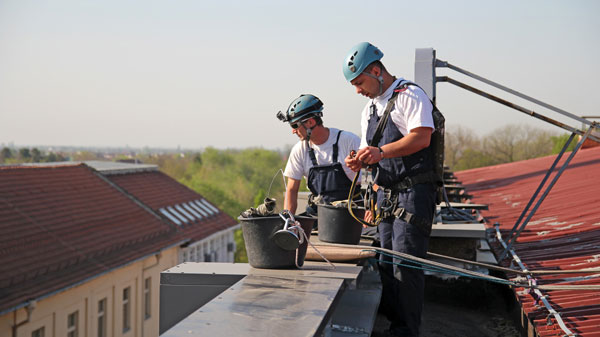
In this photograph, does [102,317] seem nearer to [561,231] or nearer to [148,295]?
[148,295]

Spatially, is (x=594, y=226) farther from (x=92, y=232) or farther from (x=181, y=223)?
(x=181, y=223)

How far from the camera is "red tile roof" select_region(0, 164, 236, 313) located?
976 inches

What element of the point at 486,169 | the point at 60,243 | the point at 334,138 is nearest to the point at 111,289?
the point at 60,243

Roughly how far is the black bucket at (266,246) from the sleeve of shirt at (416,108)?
1022 millimetres

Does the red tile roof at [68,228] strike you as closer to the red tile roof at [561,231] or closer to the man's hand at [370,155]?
the red tile roof at [561,231]

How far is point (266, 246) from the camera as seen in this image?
12.7 ft

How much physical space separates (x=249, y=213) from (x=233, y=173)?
109261 mm

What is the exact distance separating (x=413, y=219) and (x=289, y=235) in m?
0.82

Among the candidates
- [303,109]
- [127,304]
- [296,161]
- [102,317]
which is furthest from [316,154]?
[127,304]

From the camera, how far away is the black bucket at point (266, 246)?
3.84 m

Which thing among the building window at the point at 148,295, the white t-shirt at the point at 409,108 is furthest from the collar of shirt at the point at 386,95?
the building window at the point at 148,295

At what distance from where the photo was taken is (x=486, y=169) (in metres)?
18.3

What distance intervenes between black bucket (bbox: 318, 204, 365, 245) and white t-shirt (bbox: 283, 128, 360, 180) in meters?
0.75

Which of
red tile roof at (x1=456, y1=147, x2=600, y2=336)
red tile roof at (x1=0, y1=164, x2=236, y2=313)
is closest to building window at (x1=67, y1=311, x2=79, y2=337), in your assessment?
red tile roof at (x1=0, y1=164, x2=236, y2=313)
